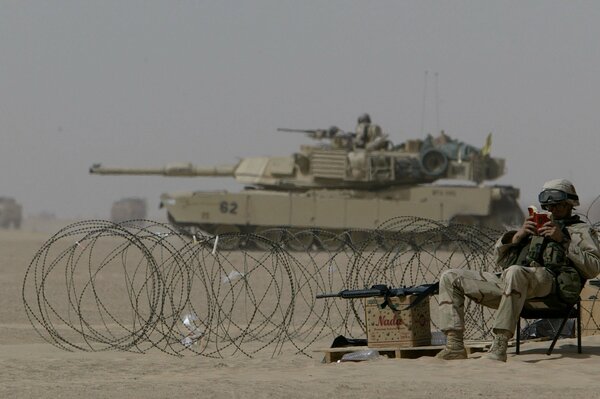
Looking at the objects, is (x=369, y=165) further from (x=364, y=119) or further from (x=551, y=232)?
(x=551, y=232)

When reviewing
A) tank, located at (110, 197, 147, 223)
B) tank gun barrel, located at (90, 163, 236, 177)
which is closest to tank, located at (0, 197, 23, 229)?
tank, located at (110, 197, 147, 223)

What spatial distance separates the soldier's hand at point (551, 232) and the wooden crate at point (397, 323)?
149 centimetres

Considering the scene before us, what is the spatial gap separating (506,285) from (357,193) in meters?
26.3

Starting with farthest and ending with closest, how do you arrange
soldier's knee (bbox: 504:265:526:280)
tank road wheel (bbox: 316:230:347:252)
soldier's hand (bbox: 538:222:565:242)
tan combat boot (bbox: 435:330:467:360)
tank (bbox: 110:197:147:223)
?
tank (bbox: 110:197:147:223) < tank road wheel (bbox: 316:230:347:252) < tan combat boot (bbox: 435:330:467:360) < soldier's hand (bbox: 538:222:565:242) < soldier's knee (bbox: 504:265:526:280)

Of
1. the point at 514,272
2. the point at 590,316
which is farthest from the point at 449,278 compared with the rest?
the point at 590,316

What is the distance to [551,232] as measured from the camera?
1214cm

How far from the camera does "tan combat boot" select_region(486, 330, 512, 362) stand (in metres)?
12.0

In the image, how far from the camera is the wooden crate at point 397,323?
Answer: 13117 mm

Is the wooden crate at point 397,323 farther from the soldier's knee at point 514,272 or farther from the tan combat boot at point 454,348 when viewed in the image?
the soldier's knee at point 514,272

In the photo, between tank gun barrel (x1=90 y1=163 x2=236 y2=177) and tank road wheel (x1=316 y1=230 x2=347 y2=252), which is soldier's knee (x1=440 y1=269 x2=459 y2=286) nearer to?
tank road wheel (x1=316 y1=230 x2=347 y2=252)

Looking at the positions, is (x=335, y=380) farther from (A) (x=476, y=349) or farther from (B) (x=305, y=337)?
(B) (x=305, y=337)

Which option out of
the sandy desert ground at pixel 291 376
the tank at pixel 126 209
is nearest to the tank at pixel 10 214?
the tank at pixel 126 209

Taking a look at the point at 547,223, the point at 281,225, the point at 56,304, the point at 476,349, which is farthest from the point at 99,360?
the point at 281,225

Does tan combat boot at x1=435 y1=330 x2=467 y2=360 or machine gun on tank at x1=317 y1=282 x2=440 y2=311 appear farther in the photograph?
machine gun on tank at x1=317 y1=282 x2=440 y2=311
